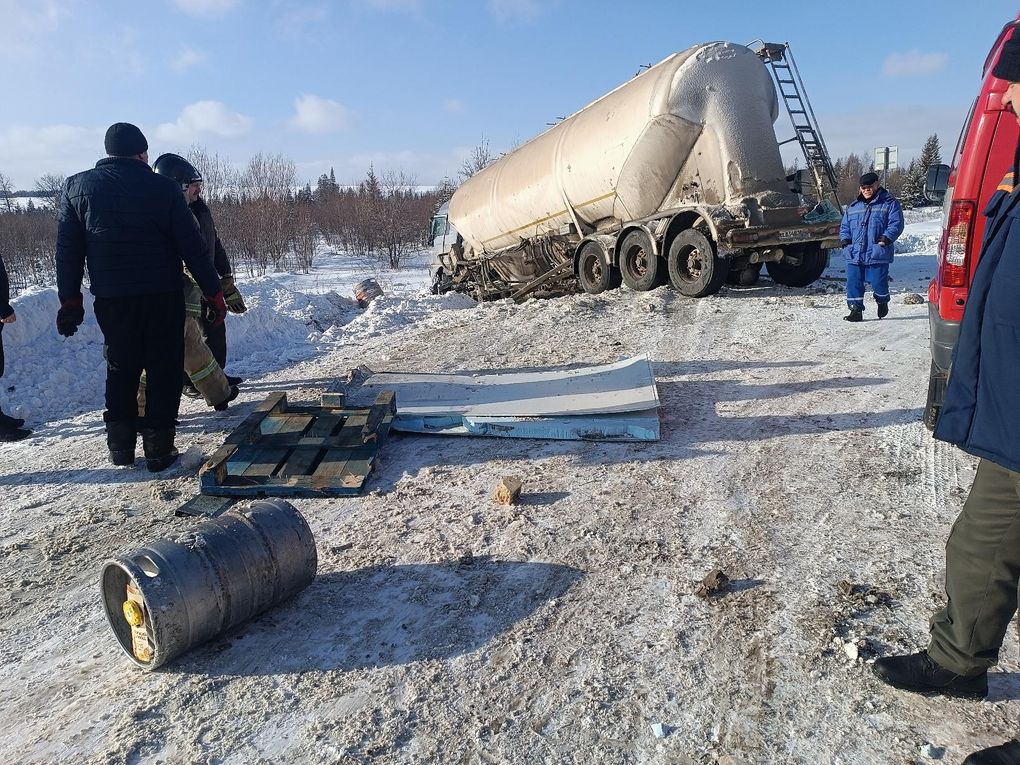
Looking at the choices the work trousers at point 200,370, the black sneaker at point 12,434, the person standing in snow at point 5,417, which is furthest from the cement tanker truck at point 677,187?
the black sneaker at point 12,434

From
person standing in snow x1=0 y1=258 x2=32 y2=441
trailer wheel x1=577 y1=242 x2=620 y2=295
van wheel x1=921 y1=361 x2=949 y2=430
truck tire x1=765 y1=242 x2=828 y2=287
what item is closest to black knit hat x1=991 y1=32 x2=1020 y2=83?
van wheel x1=921 y1=361 x2=949 y2=430

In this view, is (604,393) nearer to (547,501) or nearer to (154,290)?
(547,501)

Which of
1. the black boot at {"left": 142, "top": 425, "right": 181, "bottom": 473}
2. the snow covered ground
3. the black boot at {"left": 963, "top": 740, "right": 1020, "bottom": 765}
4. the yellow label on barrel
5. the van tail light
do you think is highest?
the van tail light

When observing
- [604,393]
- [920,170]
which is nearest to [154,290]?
[604,393]

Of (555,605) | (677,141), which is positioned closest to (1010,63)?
(555,605)

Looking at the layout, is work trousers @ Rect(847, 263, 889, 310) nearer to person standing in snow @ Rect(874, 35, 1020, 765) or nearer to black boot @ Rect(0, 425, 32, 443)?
person standing in snow @ Rect(874, 35, 1020, 765)

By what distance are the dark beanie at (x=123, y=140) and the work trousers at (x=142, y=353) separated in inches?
35.1

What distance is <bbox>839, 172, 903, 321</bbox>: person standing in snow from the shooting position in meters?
7.46

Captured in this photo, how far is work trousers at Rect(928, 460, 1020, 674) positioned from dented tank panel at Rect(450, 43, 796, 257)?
769cm

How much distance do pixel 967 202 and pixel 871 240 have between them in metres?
4.31

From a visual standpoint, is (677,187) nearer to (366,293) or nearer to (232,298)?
(232,298)

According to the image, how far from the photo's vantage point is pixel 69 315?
14.0 feet

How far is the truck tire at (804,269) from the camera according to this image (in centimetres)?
1012

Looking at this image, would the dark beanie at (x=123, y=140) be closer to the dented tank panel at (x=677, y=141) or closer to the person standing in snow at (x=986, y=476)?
the person standing in snow at (x=986, y=476)
